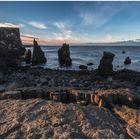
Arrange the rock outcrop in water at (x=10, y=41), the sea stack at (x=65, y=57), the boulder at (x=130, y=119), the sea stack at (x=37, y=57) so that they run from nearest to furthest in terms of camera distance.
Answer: the boulder at (x=130, y=119), the sea stack at (x=65, y=57), the sea stack at (x=37, y=57), the rock outcrop in water at (x=10, y=41)

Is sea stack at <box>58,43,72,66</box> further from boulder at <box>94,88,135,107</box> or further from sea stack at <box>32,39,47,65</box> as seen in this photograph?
boulder at <box>94,88,135,107</box>

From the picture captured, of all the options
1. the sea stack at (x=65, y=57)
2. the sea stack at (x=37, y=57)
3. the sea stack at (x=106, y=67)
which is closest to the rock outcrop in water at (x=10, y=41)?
the sea stack at (x=37, y=57)

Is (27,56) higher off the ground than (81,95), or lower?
lower

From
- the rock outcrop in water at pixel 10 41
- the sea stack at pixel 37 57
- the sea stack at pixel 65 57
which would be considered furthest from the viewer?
the rock outcrop in water at pixel 10 41

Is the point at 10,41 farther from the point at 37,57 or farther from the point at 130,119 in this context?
the point at 130,119

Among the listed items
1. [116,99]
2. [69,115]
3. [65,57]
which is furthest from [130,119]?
[65,57]

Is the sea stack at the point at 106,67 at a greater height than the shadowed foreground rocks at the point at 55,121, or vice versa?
the shadowed foreground rocks at the point at 55,121

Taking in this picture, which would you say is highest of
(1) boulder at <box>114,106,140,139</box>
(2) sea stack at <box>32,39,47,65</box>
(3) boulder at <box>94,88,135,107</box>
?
(3) boulder at <box>94,88,135,107</box>

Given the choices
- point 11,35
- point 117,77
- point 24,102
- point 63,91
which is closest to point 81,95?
point 63,91

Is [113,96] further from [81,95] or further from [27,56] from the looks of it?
[27,56]

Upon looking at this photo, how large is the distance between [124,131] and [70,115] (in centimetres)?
152

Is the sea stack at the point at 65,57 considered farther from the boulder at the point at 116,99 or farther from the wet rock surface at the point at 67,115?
the boulder at the point at 116,99

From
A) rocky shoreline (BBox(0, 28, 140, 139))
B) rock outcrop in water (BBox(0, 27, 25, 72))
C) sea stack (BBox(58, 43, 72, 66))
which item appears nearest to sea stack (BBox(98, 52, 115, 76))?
sea stack (BBox(58, 43, 72, 66))

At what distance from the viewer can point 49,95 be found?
756 centimetres
